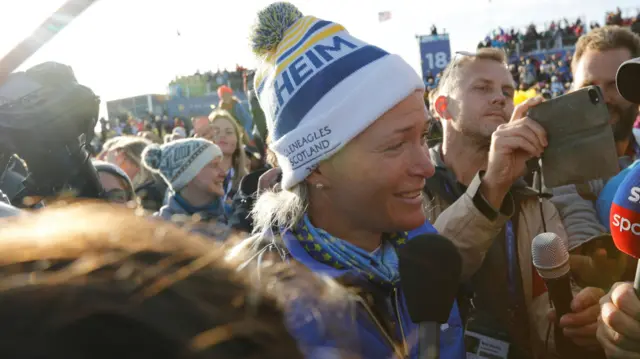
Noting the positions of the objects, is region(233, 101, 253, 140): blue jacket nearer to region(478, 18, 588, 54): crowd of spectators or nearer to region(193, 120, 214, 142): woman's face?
region(193, 120, 214, 142): woman's face

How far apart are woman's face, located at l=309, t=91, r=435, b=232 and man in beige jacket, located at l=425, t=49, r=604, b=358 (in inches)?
15.3

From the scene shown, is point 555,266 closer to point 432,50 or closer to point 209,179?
point 209,179

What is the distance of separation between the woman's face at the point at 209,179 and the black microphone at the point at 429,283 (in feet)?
9.70

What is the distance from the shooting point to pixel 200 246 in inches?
27.8

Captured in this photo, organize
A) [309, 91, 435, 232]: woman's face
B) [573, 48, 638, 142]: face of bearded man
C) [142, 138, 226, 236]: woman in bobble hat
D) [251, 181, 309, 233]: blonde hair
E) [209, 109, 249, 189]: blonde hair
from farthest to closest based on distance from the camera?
[209, 109, 249, 189]: blonde hair < [142, 138, 226, 236]: woman in bobble hat < [573, 48, 638, 142]: face of bearded man < [251, 181, 309, 233]: blonde hair < [309, 91, 435, 232]: woman's face

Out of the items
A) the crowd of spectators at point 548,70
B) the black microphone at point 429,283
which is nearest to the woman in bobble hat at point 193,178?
the black microphone at point 429,283

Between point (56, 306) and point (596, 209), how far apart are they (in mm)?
2395

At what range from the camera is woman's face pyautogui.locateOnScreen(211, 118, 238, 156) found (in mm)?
5355

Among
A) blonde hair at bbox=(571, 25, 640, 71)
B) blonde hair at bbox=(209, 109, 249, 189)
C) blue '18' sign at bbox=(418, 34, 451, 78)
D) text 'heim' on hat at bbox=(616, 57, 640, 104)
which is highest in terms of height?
text 'heim' on hat at bbox=(616, 57, 640, 104)

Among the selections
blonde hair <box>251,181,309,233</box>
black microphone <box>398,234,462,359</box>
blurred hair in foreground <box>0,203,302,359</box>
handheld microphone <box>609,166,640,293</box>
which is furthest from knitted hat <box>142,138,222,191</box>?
blurred hair in foreground <box>0,203,302,359</box>

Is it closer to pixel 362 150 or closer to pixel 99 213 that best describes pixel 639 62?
pixel 362 150

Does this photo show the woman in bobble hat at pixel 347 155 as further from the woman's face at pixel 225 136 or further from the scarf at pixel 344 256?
the woman's face at pixel 225 136

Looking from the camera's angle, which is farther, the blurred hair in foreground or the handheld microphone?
the handheld microphone

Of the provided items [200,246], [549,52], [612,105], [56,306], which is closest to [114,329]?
[56,306]
